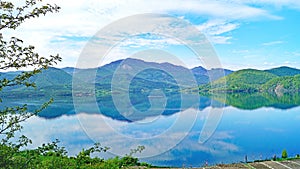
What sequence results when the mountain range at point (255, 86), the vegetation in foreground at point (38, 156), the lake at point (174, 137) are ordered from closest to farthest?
the vegetation in foreground at point (38, 156), the lake at point (174, 137), the mountain range at point (255, 86)

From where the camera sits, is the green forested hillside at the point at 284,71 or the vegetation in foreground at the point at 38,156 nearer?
the vegetation in foreground at the point at 38,156

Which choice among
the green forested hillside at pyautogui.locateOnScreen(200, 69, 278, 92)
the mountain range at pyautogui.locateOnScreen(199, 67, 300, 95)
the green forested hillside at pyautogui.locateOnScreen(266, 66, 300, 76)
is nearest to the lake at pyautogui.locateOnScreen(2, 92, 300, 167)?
the mountain range at pyautogui.locateOnScreen(199, 67, 300, 95)

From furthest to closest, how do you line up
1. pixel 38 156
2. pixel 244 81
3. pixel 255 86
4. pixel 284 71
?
pixel 284 71, pixel 244 81, pixel 255 86, pixel 38 156

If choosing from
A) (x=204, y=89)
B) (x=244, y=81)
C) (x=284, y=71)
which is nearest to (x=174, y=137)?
(x=204, y=89)

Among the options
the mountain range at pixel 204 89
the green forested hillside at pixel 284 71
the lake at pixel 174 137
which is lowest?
the lake at pixel 174 137

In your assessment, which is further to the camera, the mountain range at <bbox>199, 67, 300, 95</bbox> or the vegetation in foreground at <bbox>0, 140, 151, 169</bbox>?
the mountain range at <bbox>199, 67, 300, 95</bbox>

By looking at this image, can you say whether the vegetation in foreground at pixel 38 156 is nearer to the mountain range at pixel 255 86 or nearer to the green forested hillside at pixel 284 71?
the mountain range at pixel 255 86

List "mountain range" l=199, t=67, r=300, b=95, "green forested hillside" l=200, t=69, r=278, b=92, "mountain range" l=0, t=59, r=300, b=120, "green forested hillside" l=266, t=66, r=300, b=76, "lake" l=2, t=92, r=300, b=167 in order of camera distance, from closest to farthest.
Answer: "lake" l=2, t=92, r=300, b=167 → "mountain range" l=0, t=59, r=300, b=120 → "mountain range" l=199, t=67, r=300, b=95 → "green forested hillside" l=200, t=69, r=278, b=92 → "green forested hillside" l=266, t=66, r=300, b=76

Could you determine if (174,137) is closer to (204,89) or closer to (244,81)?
(204,89)

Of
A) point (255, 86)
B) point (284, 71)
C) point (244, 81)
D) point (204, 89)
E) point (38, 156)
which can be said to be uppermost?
point (284, 71)

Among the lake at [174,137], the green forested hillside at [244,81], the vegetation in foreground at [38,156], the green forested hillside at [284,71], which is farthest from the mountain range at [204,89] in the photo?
the vegetation in foreground at [38,156]

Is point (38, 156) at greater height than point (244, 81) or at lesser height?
lesser

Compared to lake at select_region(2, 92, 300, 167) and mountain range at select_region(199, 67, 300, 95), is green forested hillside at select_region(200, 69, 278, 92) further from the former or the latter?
lake at select_region(2, 92, 300, 167)

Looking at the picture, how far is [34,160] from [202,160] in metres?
19.3
